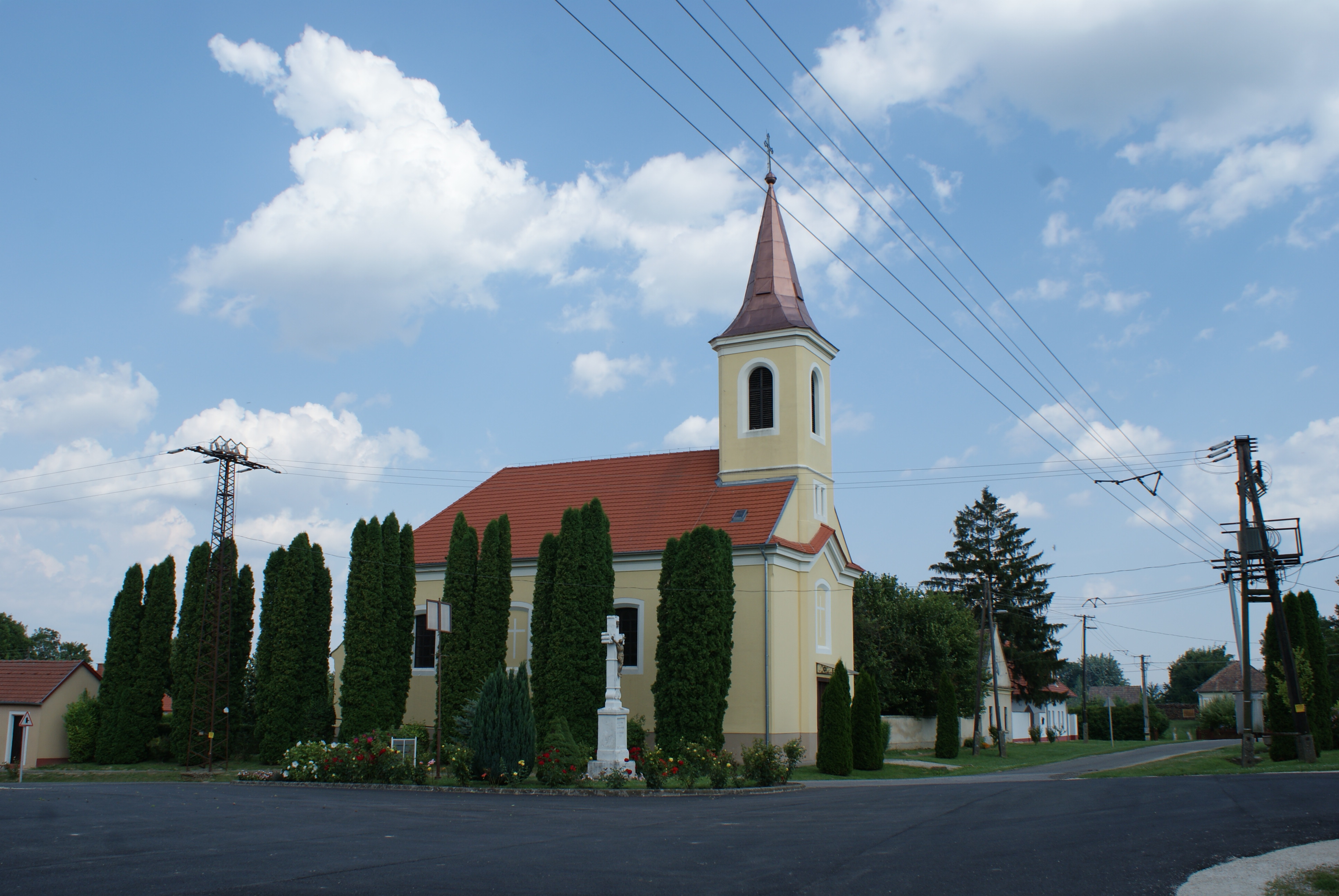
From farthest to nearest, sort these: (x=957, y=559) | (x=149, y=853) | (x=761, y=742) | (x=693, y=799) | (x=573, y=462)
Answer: (x=957, y=559) < (x=573, y=462) < (x=761, y=742) < (x=693, y=799) < (x=149, y=853)

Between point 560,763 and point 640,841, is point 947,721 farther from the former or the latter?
point 640,841

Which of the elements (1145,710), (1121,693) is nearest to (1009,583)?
(1145,710)

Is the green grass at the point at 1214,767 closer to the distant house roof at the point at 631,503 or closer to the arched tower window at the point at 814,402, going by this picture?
the distant house roof at the point at 631,503

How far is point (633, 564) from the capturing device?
3070 centimetres

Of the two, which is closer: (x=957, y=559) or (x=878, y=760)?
(x=878, y=760)

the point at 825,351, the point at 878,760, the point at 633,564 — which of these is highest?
the point at 825,351

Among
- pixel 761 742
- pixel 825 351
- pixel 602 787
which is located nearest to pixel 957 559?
pixel 825 351

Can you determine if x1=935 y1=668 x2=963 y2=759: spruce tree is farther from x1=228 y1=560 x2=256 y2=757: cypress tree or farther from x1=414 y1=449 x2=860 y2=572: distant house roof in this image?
x1=228 y1=560 x2=256 y2=757: cypress tree

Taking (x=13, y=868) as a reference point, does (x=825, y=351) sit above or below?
above

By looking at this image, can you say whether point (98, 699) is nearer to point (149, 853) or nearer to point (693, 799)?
point (693, 799)

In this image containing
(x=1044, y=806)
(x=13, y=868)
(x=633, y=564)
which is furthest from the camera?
(x=633, y=564)

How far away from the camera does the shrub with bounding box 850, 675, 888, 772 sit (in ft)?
93.8

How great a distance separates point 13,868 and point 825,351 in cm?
2768

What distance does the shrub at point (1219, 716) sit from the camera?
6266 centimetres
